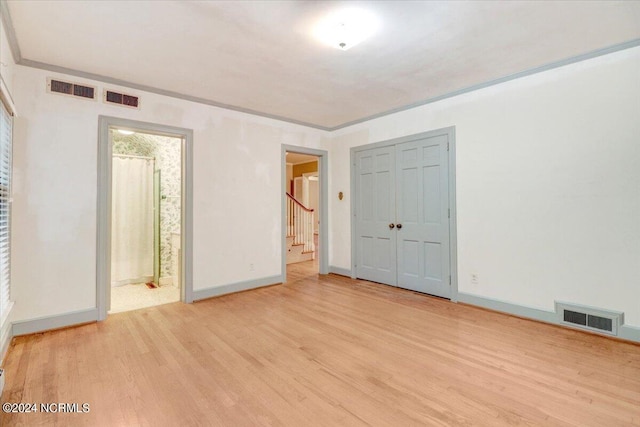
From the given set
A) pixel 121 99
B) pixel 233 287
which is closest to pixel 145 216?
pixel 233 287

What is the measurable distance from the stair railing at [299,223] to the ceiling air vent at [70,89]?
14.1 ft

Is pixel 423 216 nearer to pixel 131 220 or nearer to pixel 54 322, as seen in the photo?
pixel 54 322

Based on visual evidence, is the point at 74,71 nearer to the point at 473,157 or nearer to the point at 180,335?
the point at 180,335

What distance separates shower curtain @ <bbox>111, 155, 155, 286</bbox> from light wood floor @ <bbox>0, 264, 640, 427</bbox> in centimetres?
172

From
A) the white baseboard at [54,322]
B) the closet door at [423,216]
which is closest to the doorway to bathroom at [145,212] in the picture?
the white baseboard at [54,322]

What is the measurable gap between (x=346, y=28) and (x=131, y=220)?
4.58 metres

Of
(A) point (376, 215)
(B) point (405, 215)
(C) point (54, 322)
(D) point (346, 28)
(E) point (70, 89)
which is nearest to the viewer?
(D) point (346, 28)

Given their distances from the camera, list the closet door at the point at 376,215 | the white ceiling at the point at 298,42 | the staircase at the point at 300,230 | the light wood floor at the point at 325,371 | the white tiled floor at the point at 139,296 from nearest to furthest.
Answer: the light wood floor at the point at 325,371 < the white ceiling at the point at 298,42 < the white tiled floor at the point at 139,296 < the closet door at the point at 376,215 < the staircase at the point at 300,230

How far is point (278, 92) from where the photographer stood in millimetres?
3867

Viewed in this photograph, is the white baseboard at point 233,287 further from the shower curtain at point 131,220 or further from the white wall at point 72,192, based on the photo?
the shower curtain at point 131,220

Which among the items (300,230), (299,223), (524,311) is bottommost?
(524,311)

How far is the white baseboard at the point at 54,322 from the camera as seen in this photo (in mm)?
2938

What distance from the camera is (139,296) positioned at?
438 centimetres

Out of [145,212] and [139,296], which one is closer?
[139,296]
